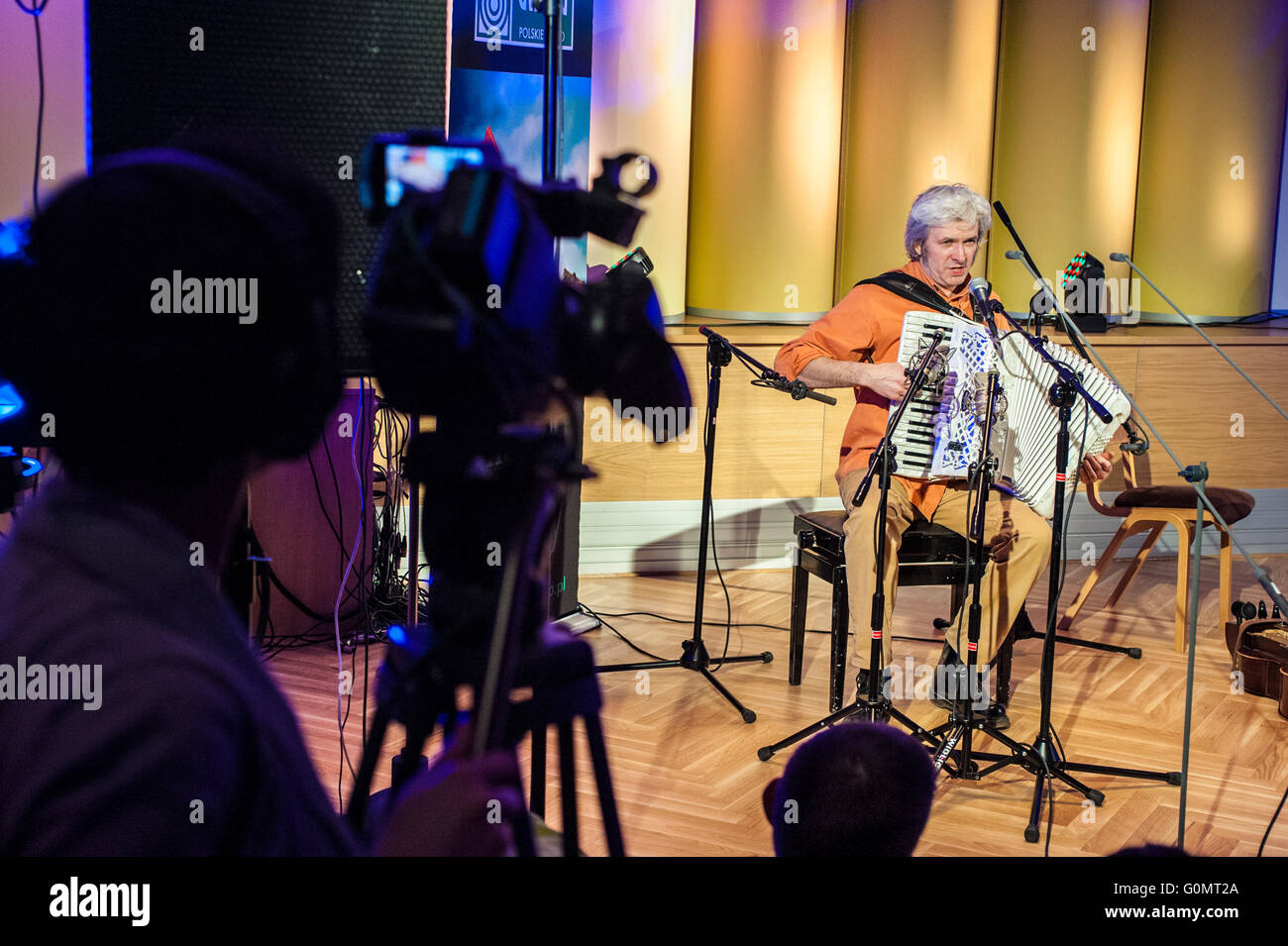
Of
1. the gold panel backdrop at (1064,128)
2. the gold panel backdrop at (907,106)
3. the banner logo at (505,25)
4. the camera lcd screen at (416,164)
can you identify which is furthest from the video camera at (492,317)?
the gold panel backdrop at (1064,128)

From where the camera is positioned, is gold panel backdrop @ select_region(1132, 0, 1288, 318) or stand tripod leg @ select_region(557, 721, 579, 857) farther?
gold panel backdrop @ select_region(1132, 0, 1288, 318)

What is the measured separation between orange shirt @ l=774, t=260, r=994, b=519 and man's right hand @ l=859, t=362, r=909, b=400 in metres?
0.20

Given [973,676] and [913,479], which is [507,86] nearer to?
[913,479]

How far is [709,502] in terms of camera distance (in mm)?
3582

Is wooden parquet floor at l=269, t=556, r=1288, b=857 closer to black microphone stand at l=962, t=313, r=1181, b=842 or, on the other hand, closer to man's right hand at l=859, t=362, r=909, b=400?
black microphone stand at l=962, t=313, r=1181, b=842

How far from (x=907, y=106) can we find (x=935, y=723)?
323 cm

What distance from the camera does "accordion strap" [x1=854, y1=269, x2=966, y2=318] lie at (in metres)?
3.61

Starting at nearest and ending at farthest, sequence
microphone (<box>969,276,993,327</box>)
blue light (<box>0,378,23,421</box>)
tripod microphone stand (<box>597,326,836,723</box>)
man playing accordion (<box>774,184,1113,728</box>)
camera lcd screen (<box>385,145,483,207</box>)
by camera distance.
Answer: camera lcd screen (<box>385,145,483,207</box>) < blue light (<box>0,378,23,421</box>) < microphone (<box>969,276,993,327</box>) < tripod microphone stand (<box>597,326,836,723</box>) < man playing accordion (<box>774,184,1113,728</box>)

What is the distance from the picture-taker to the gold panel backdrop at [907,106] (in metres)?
5.66

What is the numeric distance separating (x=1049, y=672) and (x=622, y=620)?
2.01m

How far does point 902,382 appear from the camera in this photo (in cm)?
351

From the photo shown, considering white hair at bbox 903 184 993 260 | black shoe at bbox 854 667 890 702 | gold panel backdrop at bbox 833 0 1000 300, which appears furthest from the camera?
gold panel backdrop at bbox 833 0 1000 300

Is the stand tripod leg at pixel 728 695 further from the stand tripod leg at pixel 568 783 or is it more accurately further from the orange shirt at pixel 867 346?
the stand tripod leg at pixel 568 783

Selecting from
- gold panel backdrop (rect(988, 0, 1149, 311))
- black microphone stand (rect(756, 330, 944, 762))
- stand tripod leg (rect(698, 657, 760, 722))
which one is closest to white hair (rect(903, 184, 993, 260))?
black microphone stand (rect(756, 330, 944, 762))
